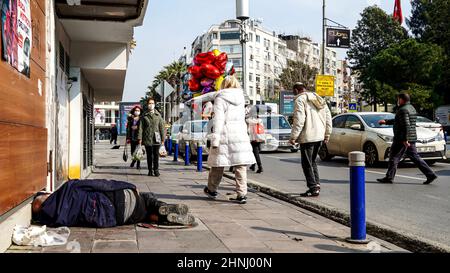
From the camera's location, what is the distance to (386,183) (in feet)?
34.7

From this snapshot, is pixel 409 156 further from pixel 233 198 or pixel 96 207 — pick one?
pixel 96 207

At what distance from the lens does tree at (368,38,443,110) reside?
49.3m

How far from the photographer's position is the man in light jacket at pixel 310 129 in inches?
326

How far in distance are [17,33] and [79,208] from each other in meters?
1.89

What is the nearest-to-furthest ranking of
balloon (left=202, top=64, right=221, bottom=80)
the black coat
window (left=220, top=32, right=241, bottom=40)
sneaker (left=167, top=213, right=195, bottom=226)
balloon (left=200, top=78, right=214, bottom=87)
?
sneaker (left=167, top=213, right=195, bottom=226), the black coat, balloon (left=202, top=64, right=221, bottom=80), balloon (left=200, top=78, right=214, bottom=87), window (left=220, top=32, right=241, bottom=40)

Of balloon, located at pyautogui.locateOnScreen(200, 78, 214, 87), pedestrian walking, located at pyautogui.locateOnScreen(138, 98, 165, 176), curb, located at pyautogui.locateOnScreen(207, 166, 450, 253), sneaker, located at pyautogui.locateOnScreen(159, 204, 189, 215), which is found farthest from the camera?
balloon, located at pyautogui.locateOnScreen(200, 78, 214, 87)

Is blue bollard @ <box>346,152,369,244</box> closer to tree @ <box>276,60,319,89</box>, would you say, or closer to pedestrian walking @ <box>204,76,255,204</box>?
pedestrian walking @ <box>204,76,255,204</box>

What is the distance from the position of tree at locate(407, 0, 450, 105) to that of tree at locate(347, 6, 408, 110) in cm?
297

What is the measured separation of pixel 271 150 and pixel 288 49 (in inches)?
3325

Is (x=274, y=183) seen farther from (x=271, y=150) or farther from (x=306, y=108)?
(x=271, y=150)

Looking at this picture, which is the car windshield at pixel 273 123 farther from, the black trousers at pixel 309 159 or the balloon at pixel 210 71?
the black trousers at pixel 309 159

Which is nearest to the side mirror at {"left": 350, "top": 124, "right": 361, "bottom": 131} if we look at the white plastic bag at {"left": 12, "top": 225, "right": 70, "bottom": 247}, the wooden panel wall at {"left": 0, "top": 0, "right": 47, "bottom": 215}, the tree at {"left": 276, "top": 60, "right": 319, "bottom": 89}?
the wooden panel wall at {"left": 0, "top": 0, "right": 47, "bottom": 215}

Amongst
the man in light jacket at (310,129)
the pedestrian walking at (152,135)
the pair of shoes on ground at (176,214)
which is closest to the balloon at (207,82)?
the pedestrian walking at (152,135)

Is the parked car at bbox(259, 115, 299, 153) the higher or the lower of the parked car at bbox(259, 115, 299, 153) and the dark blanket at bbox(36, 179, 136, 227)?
the higher
